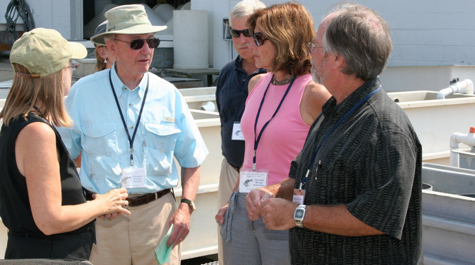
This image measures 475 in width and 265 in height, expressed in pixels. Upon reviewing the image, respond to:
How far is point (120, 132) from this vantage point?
246 centimetres

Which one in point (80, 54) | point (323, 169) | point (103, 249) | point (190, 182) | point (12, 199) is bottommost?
point (103, 249)

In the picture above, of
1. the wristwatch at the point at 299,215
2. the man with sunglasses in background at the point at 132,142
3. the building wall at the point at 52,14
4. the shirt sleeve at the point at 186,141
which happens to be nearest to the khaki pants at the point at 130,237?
the man with sunglasses in background at the point at 132,142

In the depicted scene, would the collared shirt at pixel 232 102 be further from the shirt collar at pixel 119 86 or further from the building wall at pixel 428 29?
the building wall at pixel 428 29

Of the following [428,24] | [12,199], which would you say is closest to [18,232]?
[12,199]

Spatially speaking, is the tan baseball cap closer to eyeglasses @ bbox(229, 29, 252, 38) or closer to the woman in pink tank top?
the woman in pink tank top

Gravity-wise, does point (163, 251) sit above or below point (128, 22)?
below

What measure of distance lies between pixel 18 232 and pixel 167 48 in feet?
32.9

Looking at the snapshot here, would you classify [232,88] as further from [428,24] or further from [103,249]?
[428,24]

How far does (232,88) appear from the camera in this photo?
333 centimetres

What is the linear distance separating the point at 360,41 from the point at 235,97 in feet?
5.74

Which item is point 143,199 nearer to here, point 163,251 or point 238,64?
point 163,251

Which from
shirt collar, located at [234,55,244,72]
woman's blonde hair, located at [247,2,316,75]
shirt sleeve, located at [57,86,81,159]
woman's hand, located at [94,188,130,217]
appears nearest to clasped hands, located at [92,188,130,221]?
woman's hand, located at [94,188,130,217]

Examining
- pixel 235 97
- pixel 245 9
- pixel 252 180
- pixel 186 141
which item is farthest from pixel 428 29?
pixel 252 180

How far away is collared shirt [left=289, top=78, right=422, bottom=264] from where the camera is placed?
149cm
